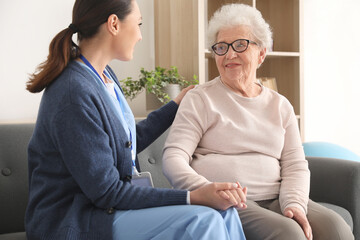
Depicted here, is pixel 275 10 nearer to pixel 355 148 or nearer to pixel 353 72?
pixel 353 72

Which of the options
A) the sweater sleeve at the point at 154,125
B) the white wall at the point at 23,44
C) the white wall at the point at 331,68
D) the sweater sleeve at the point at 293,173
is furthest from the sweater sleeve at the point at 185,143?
the white wall at the point at 331,68

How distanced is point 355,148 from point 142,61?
91.7 inches

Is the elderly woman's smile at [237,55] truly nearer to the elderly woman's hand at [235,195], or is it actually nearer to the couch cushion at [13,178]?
the elderly woman's hand at [235,195]

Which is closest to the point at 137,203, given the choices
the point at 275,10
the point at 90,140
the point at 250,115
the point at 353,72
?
the point at 90,140

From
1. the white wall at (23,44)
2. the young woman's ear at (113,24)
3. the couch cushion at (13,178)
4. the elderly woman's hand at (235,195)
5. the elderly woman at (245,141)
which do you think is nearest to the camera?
the elderly woman's hand at (235,195)

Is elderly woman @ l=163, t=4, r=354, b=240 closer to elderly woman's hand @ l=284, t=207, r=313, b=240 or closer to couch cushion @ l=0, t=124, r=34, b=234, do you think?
elderly woman's hand @ l=284, t=207, r=313, b=240

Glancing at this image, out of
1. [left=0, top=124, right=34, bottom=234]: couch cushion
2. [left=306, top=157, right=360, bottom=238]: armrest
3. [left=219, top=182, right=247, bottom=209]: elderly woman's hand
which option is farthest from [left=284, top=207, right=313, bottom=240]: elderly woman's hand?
[left=0, top=124, right=34, bottom=234]: couch cushion

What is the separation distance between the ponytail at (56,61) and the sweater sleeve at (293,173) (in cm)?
88

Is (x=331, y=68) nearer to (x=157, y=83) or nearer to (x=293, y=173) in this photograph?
(x=157, y=83)

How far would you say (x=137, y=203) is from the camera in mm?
1205

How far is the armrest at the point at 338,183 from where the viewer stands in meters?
1.87

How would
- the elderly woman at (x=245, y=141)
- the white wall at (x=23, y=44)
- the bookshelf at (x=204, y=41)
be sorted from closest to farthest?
the elderly woman at (x=245, y=141), the white wall at (x=23, y=44), the bookshelf at (x=204, y=41)

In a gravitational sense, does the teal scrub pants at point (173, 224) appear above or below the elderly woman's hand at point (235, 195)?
below

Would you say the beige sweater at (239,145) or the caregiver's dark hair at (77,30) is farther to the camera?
the beige sweater at (239,145)
